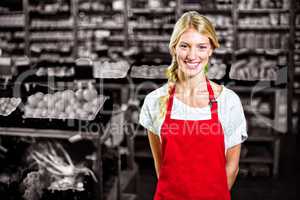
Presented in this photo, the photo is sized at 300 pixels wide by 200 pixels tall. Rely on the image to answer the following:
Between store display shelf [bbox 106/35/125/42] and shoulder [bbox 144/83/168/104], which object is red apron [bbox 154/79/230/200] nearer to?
shoulder [bbox 144/83/168/104]

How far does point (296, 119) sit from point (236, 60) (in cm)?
148

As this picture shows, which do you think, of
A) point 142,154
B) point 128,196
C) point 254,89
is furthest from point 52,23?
point 128,196

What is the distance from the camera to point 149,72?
5230mm

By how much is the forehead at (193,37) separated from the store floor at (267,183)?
2670mm

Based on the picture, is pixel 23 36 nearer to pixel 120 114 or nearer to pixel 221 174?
pixel 120 114

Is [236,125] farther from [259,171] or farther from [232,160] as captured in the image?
[259,171]

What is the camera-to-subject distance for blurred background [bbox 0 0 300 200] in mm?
3195

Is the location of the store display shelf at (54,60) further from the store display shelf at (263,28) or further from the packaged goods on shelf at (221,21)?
the store display shelf at (263,28)

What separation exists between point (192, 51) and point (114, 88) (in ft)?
11.2

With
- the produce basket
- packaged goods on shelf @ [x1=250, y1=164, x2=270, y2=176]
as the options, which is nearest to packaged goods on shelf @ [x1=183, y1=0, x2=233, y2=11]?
packaged goods on shelf @ [x1=250, y1=164, x2=270, y2=176]

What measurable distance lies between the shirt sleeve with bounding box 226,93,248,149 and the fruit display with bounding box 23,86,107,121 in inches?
49.1

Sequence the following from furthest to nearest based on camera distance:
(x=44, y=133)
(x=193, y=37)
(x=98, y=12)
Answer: (x=98, y=12)
(x=44, y=133)
(x=193, y=37)

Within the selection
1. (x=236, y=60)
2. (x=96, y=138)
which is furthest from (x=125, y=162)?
(x=236, y=60)

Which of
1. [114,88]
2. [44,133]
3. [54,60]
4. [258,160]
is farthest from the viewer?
[54,60]
